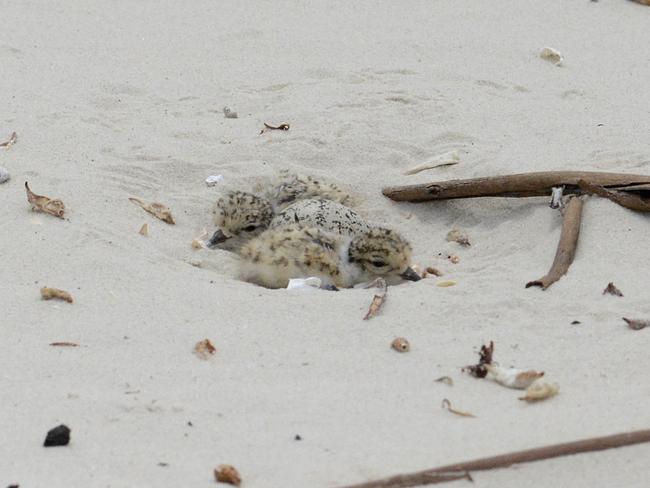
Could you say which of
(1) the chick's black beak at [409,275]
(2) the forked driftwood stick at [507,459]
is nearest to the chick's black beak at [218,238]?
(1) the chick's black beak at [409,275]

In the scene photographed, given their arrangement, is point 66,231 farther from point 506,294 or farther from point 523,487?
point 523,487

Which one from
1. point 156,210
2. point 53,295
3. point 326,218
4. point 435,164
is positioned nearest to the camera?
point 53,295

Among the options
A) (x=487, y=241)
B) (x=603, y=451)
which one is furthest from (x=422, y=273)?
(x=603, y=451)

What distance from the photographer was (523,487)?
117 inches

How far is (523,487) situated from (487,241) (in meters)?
2.63

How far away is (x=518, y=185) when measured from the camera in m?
5.56

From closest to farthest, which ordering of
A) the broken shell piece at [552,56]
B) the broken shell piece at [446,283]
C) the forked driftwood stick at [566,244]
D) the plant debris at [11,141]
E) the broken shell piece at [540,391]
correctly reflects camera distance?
the broken shell piece at [540,391], the forked driftwood stick at [566,244], the broken shell piece at [446,283], the plant debris at [11,141], the broken shell piece at [552,56]

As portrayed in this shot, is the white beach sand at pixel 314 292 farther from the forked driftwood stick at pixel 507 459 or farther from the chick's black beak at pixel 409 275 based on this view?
the chick's black beak at pixel 409 275

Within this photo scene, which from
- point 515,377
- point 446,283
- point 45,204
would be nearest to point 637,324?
point 515,377

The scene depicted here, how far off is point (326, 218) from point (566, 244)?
126 centimetres

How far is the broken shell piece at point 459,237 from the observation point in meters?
5.53

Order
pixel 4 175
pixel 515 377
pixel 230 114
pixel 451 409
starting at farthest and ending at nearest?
pixel 230 114, pixel 4 175, pixel 515 377, pixel 451 409

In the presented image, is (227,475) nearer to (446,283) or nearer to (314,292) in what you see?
(314,292)

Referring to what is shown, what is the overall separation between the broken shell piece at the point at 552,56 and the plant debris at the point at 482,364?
5124mm
